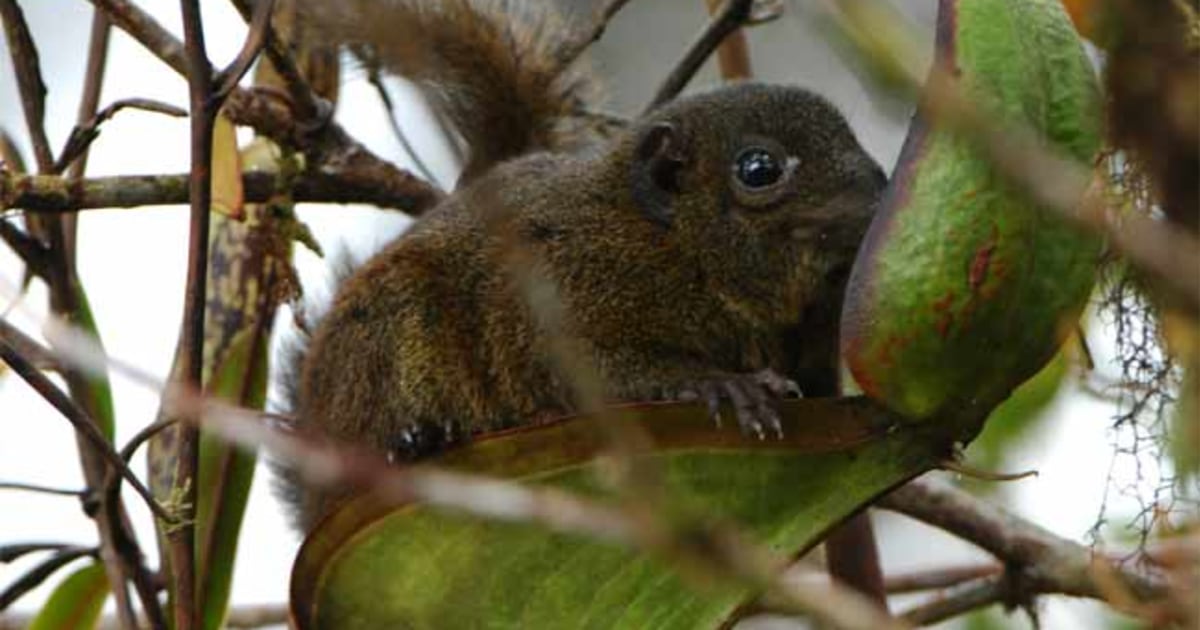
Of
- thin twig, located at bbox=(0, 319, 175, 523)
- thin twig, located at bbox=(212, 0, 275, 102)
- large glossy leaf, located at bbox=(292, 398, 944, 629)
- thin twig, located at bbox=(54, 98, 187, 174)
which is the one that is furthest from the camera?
thin twig, located at bbox=(54, 98, 187, 174)

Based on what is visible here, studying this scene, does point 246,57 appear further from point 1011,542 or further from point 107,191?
point 1011,542

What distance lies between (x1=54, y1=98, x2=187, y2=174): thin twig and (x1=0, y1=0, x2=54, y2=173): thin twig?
0.28ft

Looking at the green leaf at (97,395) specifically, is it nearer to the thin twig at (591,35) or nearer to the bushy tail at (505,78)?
the bushy tail at (505,78)

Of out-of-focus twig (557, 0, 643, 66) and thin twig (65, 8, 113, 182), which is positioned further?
out-of-focus twig (557, 0, 643, 66)

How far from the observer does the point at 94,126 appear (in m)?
2.95

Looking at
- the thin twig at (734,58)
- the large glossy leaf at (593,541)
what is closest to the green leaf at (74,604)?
the large glossy leaf at (593,541)

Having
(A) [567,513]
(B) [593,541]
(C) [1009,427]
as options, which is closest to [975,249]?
(B) [593,541]

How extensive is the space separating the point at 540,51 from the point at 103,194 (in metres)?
0.98

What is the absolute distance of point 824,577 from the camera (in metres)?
3.57

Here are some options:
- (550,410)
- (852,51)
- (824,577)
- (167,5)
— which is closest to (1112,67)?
(852,51)

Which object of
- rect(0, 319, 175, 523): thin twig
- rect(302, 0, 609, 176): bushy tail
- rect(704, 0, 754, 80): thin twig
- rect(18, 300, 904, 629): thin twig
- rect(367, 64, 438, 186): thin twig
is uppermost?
rect(704, 0, 754, 80): thin twig

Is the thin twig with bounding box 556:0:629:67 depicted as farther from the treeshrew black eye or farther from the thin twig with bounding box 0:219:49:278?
the thin twig with bounding box 0:219:49:278

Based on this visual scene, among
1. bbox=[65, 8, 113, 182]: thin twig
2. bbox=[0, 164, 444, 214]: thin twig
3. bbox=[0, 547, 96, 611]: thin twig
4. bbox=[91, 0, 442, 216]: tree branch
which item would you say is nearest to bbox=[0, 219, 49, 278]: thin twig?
bbox=[0, 164, 444, 214]: thin twig

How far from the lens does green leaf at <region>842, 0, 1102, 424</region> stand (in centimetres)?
202
